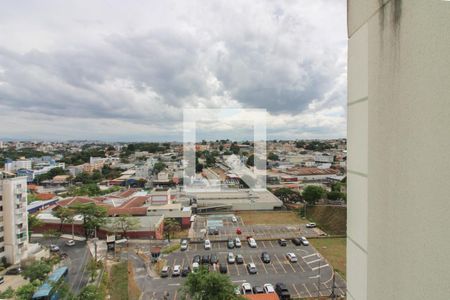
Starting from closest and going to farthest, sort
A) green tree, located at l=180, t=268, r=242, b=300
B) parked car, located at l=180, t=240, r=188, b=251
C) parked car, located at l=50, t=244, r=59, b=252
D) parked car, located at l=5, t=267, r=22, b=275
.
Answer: green tree, located at l=180, t=268, r=242, b=300 → parked car, located at l=5, t=267, r=22, b=275 → parked car, located at l=180, t=240, r=188, b=251 → parked car, located at l=50, t=244, r=59, b=252

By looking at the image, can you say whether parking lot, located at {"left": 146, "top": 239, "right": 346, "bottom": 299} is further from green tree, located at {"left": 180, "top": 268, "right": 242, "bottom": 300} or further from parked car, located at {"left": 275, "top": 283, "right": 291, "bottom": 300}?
green tree, located at {"left": 180, "top": 268, "right": 242, "bottom": 300}

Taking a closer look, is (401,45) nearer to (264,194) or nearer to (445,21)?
(445,21)

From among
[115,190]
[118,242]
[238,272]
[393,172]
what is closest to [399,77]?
[393,172]

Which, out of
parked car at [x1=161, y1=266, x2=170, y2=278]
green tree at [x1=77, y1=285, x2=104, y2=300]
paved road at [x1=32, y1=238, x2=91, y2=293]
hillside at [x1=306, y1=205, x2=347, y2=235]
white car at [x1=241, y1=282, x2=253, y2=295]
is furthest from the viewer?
hillside at [x1=306, y1=205, x2=347, y2=235]

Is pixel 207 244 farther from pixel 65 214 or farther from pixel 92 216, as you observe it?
pixel 65 214

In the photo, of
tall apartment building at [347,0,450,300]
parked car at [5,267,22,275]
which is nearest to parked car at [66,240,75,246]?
parked car at [5,267,22,275]

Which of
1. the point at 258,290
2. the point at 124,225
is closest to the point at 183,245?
the point at 124,225

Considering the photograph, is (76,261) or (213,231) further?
(213,231)

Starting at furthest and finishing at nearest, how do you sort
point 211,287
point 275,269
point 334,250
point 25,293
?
point 334,250
point 275,269
point 25,293
point 211,287
